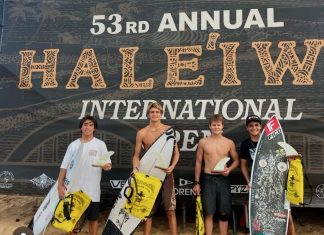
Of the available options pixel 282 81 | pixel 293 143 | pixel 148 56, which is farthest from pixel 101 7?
pixel 293 143

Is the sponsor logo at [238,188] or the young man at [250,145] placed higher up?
the young man at [250,145]

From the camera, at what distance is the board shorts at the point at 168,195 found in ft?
10.5

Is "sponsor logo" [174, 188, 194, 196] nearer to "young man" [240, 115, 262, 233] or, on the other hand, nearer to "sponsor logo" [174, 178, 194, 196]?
"sponsor logo" [174, 178, 194, 196]

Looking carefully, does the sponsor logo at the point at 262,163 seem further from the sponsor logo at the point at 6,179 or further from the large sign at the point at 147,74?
the sponsor logo at the point at 6,179

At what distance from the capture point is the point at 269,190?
3.10 meters

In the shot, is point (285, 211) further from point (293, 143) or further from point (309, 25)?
point (309, 25)

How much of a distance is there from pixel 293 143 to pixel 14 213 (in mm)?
3553

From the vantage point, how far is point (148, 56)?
3916 mm

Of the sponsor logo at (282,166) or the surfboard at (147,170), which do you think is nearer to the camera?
the sponsor logo at (282,166)

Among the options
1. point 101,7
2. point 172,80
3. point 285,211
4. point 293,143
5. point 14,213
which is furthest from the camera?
point 14,213

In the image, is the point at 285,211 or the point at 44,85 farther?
the point at 44,85

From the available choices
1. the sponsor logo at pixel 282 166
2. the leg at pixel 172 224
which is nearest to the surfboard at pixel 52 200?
the leg at pixel 172 224

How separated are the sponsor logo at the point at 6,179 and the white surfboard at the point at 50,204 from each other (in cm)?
71

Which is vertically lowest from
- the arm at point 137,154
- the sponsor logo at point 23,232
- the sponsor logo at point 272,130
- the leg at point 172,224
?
the sponsor logo at point 23,232
